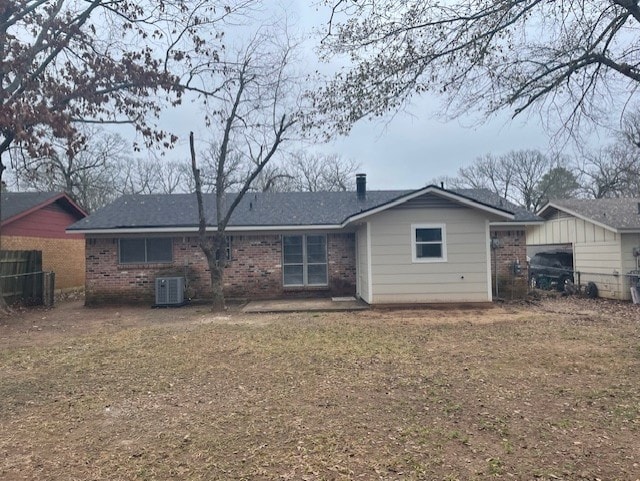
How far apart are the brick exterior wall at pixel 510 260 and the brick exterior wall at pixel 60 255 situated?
16.4m

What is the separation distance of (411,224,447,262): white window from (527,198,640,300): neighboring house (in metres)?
5.62

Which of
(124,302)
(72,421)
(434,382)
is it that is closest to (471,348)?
(434,382)

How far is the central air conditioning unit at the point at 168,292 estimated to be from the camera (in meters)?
12.7

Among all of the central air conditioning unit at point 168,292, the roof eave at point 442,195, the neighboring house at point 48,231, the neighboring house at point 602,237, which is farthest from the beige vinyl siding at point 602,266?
the neighboring house at point 48,231

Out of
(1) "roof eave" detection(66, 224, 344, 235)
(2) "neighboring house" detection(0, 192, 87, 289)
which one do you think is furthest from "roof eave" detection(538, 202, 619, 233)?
(2) "neighboring house" detection(0, 192, 87, 289)

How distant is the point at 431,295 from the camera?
1104 cm

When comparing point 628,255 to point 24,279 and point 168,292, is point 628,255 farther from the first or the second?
point 24,279

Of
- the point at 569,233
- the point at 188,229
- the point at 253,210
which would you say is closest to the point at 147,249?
the point at 188,229

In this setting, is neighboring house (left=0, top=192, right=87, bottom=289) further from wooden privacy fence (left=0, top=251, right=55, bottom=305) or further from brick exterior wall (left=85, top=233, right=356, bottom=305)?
brick exterior wall (left=85, top=233, right=356, bottom=305)

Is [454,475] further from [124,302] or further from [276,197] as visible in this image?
[276,197]

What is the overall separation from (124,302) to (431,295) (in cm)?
908

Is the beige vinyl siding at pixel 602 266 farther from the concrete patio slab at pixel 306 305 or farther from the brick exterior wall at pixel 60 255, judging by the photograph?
the brick exterior wall at pixel 60 255

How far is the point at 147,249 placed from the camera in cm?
1352

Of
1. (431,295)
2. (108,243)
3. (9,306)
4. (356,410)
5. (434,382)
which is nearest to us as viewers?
(356,410)
